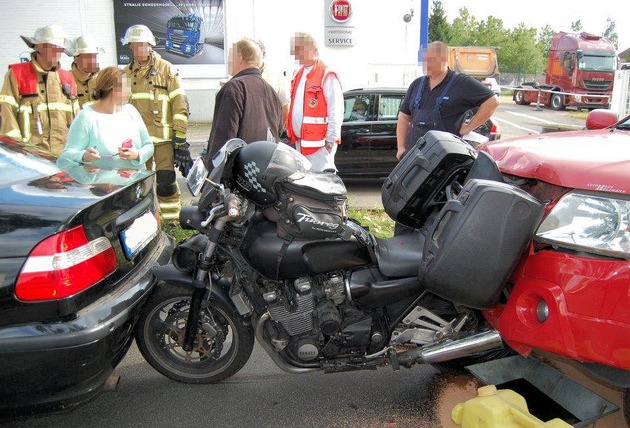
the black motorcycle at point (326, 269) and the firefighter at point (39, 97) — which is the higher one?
the firefighter at point (39, 97)

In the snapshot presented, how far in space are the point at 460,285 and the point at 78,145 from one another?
280cm

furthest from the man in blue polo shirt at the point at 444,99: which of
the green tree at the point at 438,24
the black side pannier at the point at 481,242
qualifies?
the green tree at the point at 438,24

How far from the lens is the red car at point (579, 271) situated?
226 centimetres

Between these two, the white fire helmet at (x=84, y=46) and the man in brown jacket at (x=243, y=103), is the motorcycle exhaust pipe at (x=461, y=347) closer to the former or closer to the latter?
the man in brown jacket at (x=243, y=103)

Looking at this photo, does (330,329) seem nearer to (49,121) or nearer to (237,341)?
(237,341)

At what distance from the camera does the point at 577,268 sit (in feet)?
7.65

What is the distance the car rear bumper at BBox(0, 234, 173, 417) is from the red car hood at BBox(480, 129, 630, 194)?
2.09 meters

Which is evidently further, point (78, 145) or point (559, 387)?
point (78, 145)

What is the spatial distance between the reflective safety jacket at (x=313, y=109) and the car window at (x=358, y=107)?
290cm

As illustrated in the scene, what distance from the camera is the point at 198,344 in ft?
10.2

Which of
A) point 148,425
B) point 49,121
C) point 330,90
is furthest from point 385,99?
point 148,425

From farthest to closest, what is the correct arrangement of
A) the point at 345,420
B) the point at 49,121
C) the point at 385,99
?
the point at 385,99
the point at 49,121
the point at 345,420

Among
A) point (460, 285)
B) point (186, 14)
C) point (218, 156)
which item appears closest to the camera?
point (460, 285)

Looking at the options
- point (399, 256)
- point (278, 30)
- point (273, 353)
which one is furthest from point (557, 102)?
point (273, 353)
